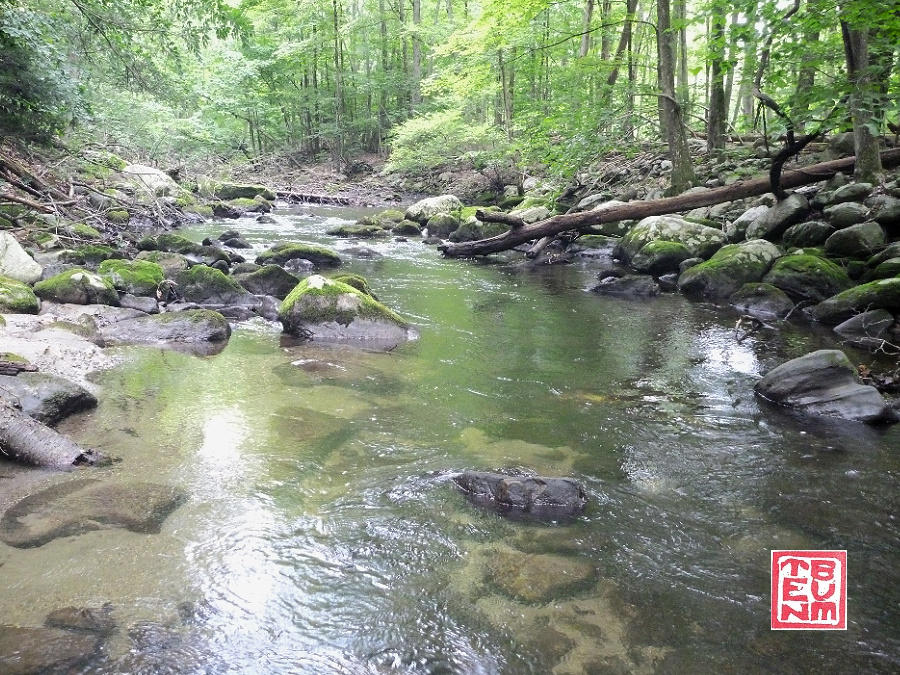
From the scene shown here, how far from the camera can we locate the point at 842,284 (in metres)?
9.07

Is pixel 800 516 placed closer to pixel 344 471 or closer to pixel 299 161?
pixel 344 471

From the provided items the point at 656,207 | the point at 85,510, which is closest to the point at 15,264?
the point at 85,510

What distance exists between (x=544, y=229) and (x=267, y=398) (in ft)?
26.7

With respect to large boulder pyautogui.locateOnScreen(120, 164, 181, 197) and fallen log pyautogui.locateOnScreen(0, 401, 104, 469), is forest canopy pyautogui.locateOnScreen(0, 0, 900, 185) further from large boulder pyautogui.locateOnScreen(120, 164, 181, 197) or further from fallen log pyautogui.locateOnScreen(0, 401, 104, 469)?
fallen log pyautogui.locateOnScreen(0, 401, 104, 469)

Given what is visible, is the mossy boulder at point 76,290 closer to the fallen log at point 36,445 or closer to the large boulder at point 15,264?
the large boulder at point 15,264

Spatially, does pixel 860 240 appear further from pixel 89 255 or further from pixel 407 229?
pixel 89 255

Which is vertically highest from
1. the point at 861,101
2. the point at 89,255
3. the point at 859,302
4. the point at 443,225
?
the point at 861,101

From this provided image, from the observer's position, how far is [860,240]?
9.38 meters

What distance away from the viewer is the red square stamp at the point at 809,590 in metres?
2.93

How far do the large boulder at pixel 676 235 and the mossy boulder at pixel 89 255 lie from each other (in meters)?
10.3

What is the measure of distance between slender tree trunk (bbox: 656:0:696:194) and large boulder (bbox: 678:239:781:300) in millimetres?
3109

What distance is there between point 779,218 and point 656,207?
2.32m

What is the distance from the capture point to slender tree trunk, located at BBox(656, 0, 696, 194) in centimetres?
1246

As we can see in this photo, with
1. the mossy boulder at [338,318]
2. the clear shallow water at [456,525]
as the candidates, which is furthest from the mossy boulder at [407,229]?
the clear shallow water at [456,525]
